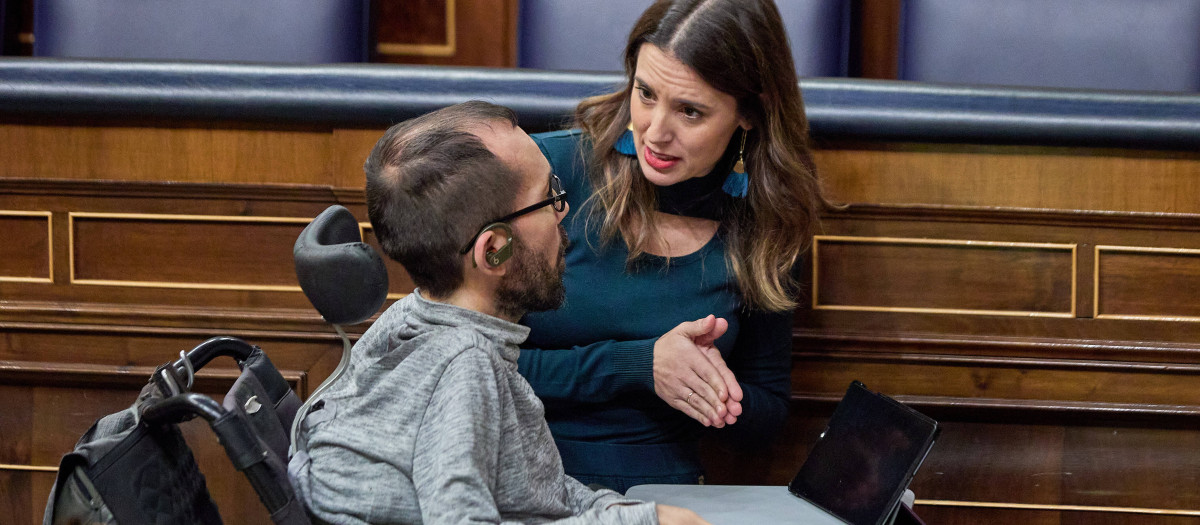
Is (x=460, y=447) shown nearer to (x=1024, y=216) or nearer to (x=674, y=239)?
(x=674, y=239)

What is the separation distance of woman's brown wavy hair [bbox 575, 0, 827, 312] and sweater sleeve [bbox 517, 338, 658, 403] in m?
0.14

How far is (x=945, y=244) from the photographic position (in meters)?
1.50

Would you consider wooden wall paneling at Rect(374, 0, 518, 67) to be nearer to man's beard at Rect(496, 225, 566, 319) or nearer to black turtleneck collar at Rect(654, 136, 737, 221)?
black turtleneck collar at Rect(654, 136, 737, 221)

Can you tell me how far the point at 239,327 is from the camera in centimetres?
152

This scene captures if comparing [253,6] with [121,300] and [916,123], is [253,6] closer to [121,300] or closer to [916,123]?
[121,300]

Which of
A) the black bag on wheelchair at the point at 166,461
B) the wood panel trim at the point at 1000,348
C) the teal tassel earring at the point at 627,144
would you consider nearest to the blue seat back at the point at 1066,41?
the wood panel trim at the point at 1000,348

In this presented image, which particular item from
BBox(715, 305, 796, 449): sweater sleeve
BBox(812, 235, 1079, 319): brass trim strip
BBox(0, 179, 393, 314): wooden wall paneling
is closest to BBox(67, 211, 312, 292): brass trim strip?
BBox(0, 179, 393, 314): wooden wall paneling

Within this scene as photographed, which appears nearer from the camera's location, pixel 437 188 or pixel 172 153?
pixel 437 188

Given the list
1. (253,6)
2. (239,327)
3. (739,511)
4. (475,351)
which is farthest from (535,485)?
(253,6)

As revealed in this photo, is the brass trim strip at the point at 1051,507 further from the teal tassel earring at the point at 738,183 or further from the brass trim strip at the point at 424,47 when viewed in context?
the brass trim strip at the point at 424,47

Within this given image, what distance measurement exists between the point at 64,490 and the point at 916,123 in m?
1.22

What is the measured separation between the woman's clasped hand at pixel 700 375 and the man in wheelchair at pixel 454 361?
21cm

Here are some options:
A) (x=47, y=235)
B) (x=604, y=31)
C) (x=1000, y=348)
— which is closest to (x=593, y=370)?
(x=1000, y=348)

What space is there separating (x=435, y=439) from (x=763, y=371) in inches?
26.7
